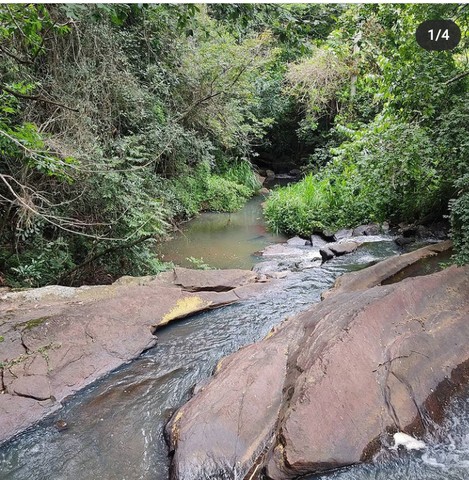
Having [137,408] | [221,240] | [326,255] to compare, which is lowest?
[221,240]

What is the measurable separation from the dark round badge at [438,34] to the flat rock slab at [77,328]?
10.7 feet

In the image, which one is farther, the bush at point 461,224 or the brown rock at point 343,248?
the brown rock at point 343,248

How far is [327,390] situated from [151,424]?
1271 mm

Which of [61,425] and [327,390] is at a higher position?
[327,390]

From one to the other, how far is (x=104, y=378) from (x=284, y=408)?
1.70 meters

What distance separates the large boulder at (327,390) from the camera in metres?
2.37

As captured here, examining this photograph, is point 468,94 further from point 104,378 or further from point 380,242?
point 104,378

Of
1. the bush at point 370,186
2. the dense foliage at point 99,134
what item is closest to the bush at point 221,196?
the bush at point 370,186

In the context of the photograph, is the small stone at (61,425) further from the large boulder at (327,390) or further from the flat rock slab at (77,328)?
the large boulder at (327,390)

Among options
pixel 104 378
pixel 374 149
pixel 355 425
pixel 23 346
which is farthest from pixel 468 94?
pixel 23 346

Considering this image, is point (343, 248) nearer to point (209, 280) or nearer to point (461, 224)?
point (461, 224)

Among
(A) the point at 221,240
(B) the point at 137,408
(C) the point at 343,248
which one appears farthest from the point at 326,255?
(B) the point at 137,408

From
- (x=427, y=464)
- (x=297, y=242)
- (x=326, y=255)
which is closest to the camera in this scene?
(x=427, y=464)

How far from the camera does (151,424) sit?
2.89 meters
